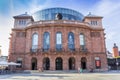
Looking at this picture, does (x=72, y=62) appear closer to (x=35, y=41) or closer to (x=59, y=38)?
(x=59, y=38)

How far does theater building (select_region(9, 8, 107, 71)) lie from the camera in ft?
124

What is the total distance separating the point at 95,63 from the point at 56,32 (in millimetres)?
13114

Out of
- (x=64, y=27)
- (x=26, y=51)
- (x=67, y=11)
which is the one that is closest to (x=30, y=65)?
(x=26, y=51)

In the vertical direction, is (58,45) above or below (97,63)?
above

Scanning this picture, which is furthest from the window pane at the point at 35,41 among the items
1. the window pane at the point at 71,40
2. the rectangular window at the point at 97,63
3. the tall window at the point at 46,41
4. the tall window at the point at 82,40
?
the rectangular window at the point at 97,63

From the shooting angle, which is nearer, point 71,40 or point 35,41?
point 71,40

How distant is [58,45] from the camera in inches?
1518

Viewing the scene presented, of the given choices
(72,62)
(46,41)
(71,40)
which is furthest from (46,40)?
(72,62)

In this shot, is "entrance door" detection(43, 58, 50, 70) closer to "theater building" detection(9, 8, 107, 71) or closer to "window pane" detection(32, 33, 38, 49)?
"theater building" detection(9, 8, 107, 71)

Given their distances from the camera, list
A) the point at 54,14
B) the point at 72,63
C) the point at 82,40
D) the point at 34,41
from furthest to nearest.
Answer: the point at 54,14 < the point at 72,63 < the point at 82,40 < the point at 34,41

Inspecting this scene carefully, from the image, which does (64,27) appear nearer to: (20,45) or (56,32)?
(56,32)

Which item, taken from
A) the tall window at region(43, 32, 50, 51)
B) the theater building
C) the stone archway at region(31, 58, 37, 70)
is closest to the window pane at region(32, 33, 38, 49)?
the theater building

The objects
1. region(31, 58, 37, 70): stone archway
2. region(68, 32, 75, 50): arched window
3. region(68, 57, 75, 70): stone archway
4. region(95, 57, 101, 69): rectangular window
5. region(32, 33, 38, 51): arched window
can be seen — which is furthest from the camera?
region(31, 58, 37, 70): stone archway

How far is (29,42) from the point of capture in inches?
1597
